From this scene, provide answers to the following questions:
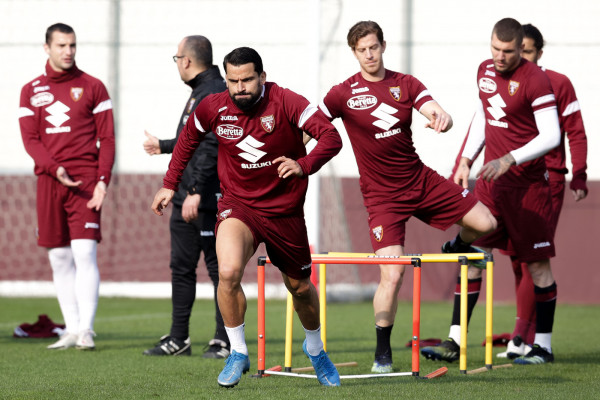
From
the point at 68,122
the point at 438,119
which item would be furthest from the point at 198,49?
the point at 438,119

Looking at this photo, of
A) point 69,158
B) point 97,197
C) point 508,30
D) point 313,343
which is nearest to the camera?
point 313,343

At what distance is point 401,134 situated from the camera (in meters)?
5.85

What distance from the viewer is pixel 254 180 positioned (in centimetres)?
496

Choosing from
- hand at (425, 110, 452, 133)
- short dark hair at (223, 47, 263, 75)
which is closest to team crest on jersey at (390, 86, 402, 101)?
hand at (425, 110, 452, 133)

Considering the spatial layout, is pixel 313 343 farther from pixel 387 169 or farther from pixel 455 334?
pixel 455 334

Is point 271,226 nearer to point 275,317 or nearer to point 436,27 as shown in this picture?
point 275,317

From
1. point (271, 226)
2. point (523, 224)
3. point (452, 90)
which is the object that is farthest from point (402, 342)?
point (452, 90)

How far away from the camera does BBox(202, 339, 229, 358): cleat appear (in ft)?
21.1

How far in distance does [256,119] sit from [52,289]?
834 centimetres

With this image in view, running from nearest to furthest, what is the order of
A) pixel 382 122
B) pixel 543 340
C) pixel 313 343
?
pixel 313 343
pixel 382 122
pixel 543 340

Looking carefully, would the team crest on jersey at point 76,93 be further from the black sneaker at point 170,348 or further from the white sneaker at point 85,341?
the black sneaker at point 170,348

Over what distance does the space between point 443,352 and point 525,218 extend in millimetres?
1102

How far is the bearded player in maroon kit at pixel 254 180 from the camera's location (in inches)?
188

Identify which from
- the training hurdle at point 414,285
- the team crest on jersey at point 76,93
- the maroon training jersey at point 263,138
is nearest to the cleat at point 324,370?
the training hurdle at point 414,285
